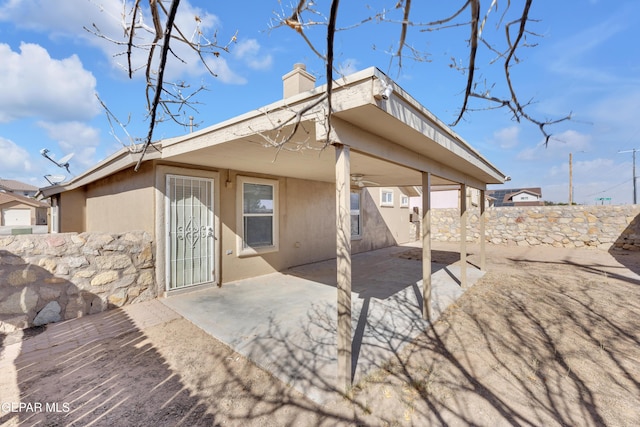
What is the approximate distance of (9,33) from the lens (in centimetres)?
237

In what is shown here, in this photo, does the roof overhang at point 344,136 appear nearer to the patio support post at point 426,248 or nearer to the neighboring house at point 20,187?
the patio support post at point 426,248

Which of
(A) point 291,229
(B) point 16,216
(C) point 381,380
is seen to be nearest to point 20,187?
(B) point 16,216

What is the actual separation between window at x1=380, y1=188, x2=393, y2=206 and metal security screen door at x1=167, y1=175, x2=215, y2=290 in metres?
8.35

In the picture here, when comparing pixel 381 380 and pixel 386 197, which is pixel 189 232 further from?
pixel 386 197

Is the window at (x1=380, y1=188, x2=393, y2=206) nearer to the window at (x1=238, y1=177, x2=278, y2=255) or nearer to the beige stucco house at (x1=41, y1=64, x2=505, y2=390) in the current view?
the beige stucco house at (x1=41, y1=64, x2=505, y2=390)

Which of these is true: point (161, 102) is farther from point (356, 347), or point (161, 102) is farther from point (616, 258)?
point (616, 258)

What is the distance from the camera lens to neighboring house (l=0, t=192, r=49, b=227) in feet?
72.5

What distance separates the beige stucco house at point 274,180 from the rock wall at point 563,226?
6.93m

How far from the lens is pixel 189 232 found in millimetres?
5207

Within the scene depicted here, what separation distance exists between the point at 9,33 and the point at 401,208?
13.4 meters

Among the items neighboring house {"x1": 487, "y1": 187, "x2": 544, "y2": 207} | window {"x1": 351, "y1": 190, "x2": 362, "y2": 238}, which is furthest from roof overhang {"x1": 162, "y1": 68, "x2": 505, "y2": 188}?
neighboring house {"x1": 487, "y1": 187, "x2": 544, "y2": 207}

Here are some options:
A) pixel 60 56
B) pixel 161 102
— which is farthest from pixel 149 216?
pixel 161 102

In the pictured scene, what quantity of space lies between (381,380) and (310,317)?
1.59 metres

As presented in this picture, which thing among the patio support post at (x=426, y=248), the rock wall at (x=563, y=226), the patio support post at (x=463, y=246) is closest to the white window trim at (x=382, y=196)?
the rock wall at (x=563, y=226)
